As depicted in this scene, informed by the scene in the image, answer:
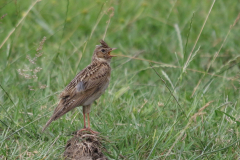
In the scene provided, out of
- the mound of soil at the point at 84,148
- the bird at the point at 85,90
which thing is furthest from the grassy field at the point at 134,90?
the bird at the point at 85,90

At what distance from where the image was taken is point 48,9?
10781mm

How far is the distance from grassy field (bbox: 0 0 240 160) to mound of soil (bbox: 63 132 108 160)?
0.20 meters

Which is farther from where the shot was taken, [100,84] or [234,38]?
[234,38]

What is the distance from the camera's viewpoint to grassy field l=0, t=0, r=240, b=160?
550 cm

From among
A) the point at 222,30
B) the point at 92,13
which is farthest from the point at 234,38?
the point at 92,13

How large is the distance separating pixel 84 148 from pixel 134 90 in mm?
2568

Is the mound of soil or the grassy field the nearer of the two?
the mound of soil

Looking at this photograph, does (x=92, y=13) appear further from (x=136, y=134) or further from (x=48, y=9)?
(x=136, y=134)

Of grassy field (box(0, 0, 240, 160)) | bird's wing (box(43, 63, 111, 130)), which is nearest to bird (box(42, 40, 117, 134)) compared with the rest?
bird's wing (box(43, 63, 111, 130))

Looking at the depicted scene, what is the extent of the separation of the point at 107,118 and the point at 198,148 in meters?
1.24

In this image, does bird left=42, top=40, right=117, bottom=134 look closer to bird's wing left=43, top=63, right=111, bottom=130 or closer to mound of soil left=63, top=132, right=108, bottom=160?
bird's wing left=43, top=63, right=111, bottom=130

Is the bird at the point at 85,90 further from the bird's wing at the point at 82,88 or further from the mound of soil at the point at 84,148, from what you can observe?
the mound of soil at the point at 84,148

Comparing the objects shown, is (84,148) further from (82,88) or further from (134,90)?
(134,90)

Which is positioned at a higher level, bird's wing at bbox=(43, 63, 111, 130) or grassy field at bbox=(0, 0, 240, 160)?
bird's wing at bbox=(43, 63, 111, 130)
